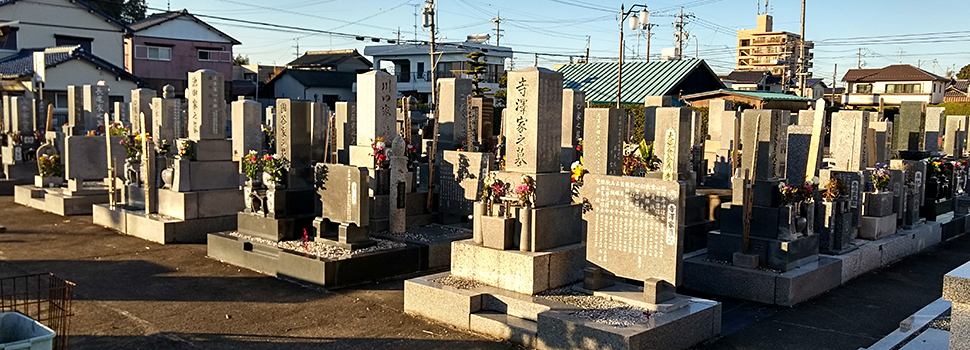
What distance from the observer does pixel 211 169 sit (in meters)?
12.0

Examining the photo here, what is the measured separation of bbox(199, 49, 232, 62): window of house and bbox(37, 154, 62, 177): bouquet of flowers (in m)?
22.7

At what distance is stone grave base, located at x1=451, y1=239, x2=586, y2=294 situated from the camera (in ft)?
24.1

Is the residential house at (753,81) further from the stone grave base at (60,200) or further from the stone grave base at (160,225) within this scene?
the stone grave base at (160,225)

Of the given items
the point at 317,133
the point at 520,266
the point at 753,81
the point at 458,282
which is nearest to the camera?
the point at 520,266

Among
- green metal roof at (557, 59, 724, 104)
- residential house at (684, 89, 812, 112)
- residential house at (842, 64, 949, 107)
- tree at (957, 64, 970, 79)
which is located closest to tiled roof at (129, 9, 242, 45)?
green metal roof at (557, 59, 724, 104)

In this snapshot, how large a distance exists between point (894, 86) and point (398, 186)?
2028 inches

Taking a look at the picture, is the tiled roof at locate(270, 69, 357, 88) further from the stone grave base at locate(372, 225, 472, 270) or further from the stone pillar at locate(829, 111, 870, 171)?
the stone pillar at locate(829, 111, 870, 171)

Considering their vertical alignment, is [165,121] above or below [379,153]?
above

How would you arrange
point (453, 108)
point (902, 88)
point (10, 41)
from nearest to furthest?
point (453, 108) → point (10, 41) → point (902, 88)

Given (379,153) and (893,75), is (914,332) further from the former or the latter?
(893,75)

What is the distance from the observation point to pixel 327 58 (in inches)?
1906

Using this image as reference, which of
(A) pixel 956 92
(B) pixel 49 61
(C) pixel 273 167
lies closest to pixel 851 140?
(C) pixel 273 167

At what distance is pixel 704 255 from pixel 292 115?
6151 millimetres

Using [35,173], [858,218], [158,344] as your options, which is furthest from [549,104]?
[35,173]
